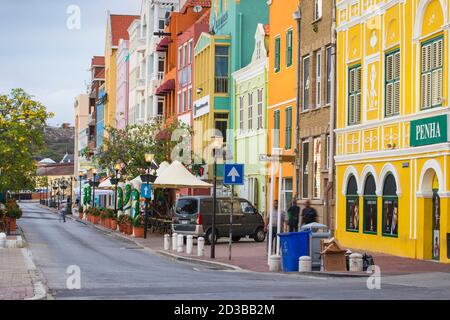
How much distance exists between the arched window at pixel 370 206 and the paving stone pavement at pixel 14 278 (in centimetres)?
1086

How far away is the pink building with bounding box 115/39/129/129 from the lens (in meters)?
102

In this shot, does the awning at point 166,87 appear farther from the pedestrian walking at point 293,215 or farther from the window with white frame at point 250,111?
the pedestrian walking at point 293,215

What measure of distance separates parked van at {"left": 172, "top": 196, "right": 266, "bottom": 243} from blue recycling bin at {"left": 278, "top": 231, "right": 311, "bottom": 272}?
13.7 metres

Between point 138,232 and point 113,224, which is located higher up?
point 113,224

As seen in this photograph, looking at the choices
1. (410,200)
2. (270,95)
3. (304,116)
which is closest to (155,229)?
(270,95)

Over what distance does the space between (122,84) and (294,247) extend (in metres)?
80.5

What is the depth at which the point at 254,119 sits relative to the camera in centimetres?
5247

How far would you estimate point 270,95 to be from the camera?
160ft

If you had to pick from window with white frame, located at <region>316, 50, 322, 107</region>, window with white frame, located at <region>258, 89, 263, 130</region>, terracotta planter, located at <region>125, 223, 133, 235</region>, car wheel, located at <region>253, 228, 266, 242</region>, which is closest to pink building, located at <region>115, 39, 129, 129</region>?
terracotta planter, located at <region>125, 223, 133, 235</region>

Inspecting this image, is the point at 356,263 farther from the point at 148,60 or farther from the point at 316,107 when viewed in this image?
the point at 148,60

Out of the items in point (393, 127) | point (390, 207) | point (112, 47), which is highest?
point (112, 47)

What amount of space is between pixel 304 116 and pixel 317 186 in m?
3.15

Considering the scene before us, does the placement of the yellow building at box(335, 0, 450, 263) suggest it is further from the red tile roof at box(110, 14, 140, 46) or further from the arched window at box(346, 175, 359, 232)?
the red tile roof at box(110, 14, 140, 46)

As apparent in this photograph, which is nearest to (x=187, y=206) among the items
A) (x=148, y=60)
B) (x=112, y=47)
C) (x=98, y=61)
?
(x=148, y=60)
